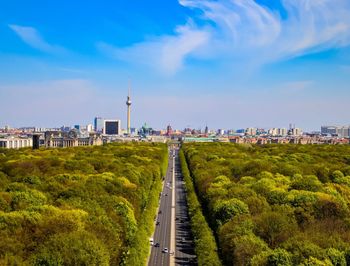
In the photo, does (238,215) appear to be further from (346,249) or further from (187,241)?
(346,249)

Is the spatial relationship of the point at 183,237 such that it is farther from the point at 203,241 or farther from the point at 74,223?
the point at 74,223

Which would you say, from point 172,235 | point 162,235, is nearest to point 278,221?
point 172,235

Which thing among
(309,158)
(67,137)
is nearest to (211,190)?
(309,158)

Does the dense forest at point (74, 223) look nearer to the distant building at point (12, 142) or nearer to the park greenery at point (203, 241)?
the park greenery at point (203, 241)

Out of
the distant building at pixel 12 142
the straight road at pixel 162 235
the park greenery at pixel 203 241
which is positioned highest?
the distant building at pixel 12 142

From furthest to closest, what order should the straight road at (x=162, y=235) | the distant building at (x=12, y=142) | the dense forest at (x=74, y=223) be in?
1. the distant building at (x=12, y=142)
2. the straight road at (x=162, y=235)
3. the dense forest at (x=74, y=223)

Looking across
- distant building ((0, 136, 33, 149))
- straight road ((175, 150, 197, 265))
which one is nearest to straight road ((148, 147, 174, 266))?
straight road ((175, 150, 197, 265))

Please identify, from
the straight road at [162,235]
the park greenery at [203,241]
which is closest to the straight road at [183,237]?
the straight road at [162,235]

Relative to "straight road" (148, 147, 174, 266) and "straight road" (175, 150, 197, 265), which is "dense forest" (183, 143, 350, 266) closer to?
"straight road" (175, 150, 197, 265)

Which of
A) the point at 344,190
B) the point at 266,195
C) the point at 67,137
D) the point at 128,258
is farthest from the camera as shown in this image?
the point at 67,137
